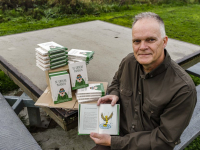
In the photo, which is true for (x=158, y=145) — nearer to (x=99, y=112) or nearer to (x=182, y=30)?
(x=99, y=112)

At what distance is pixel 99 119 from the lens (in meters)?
1.80

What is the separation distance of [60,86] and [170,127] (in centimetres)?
112

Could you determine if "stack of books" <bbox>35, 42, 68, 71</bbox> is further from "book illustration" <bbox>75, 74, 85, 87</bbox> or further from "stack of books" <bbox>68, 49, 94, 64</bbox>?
"book illustration" <bbox>75, 74, 85, 87</bbox>

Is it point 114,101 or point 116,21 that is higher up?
point 114,101

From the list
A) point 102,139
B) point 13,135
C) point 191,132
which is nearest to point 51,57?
point 13,135

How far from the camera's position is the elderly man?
1423mm

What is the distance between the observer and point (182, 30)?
7.25 m

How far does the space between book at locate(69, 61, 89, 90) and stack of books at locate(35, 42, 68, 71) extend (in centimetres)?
17

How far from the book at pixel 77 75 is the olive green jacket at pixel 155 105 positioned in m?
0.46

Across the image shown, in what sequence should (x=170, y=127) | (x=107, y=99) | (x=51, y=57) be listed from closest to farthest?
(x=170, y=127) < (x=107, y=99) < (x=51, y=57)

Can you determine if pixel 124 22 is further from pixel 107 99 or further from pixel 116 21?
pixel 107 99

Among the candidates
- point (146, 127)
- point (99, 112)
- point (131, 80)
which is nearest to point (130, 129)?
point (146, 127)

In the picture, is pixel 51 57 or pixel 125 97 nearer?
pixel 125 97

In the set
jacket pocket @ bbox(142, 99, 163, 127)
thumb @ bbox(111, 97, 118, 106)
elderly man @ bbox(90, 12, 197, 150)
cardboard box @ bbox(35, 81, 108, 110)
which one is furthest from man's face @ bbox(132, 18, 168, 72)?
cardboard box @ bbox(35, 81, 108, 110)
